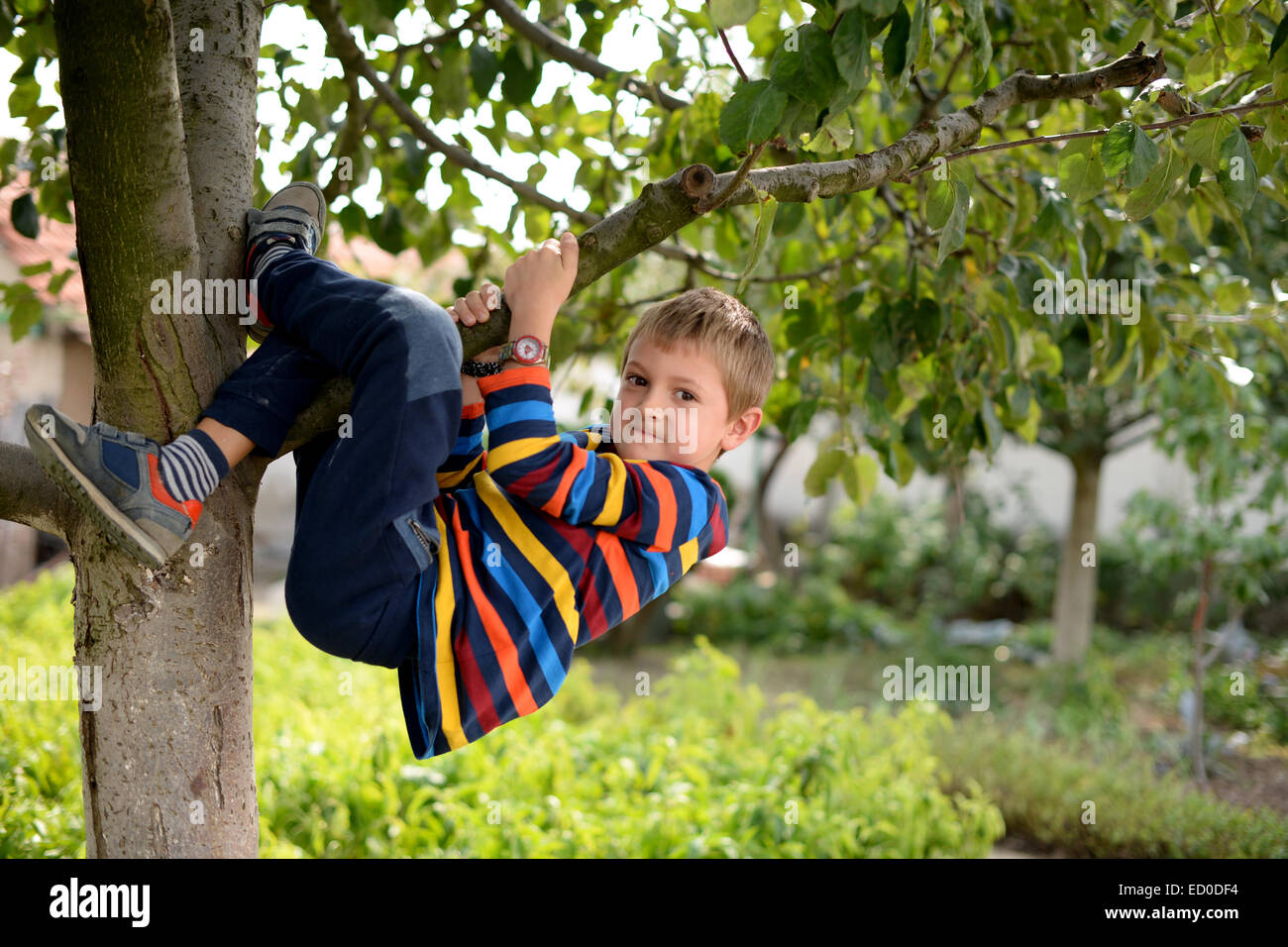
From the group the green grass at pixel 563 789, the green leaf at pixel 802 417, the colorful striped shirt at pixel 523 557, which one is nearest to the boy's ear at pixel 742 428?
the colorful striped shirt at pixel 523 557

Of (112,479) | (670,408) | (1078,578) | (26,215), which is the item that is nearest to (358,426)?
(112,479)

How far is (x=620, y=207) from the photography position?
1.76 metres

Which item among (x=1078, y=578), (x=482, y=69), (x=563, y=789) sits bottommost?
(x=563, y=789)

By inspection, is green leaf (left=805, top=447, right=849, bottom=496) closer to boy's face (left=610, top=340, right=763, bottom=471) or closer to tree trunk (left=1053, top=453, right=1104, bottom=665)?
boy's face (left=610, top=340, right=763, bottom=471)

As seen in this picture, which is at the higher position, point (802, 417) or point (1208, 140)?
point (1208, 140)

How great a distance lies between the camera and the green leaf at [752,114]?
1154mm

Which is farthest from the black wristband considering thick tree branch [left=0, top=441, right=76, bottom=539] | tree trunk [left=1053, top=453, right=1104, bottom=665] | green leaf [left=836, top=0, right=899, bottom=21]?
tree trunk [left=1053, top=453, right=1104, bottom=665]

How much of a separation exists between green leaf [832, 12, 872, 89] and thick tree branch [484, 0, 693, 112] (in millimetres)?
1332

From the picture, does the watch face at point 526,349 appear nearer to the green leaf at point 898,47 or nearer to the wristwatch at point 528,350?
the wristwatch at point 528,350

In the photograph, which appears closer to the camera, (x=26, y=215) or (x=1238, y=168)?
(x=1238, y=168)

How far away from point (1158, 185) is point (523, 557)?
111 centimetres

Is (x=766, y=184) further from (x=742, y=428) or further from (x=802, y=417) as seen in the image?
(x=802, y=417)

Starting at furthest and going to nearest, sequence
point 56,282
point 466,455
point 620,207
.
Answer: point 56,282, point 620,207, point 466,455
